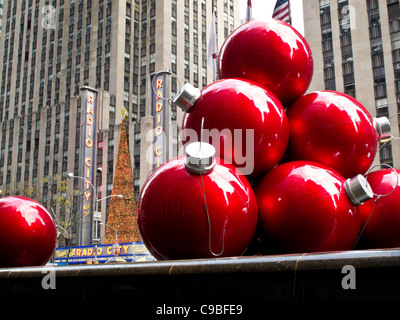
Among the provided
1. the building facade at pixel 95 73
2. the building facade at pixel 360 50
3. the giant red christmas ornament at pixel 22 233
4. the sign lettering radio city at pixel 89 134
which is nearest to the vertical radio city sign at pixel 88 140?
the sign lettering radio city at pixel 89 134

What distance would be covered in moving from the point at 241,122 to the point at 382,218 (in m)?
1.78

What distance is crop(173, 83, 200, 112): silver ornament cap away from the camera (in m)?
4.95

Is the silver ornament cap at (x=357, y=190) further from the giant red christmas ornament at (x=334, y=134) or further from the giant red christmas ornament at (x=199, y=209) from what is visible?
the giant red christmas ornament at (x=199, y=209)

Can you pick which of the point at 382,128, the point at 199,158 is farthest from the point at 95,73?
the point at 199,158

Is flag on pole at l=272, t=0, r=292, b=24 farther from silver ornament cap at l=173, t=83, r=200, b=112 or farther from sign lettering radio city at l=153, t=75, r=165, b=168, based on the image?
sign lettering radio city at l=153, t=75, r=165, b=168

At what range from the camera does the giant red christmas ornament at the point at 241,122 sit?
189 inches

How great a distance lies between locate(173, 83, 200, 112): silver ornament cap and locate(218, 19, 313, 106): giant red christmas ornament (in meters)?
0.77

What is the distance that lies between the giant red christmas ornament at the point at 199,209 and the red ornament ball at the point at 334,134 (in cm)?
99

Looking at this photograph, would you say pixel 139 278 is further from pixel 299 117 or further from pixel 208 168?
pixel 299 117

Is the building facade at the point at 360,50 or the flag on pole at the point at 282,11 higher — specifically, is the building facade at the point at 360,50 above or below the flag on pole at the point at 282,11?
above

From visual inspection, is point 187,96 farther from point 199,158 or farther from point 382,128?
point 382,128

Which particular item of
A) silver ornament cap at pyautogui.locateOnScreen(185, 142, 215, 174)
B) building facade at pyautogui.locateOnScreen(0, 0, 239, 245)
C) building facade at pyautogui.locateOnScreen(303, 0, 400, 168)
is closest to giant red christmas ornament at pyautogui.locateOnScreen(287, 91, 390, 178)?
silver ornament cap at pyautogui.locateOnScreen(185, 142, 215, 174)

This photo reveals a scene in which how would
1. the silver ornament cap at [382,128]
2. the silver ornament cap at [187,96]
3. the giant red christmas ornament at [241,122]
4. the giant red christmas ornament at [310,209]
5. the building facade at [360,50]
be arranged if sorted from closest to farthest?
the giant red christmas ornament at [310,209] → the giant red christmas ornament at [241,122] → the silver ornament cap at [187,96] → the silver ornament cap at [382,128] → the building facade at [360,50]

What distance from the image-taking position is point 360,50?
Answer: 159ft
